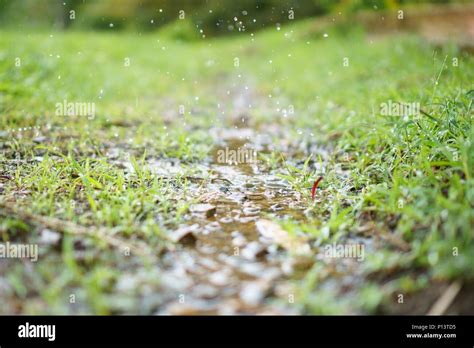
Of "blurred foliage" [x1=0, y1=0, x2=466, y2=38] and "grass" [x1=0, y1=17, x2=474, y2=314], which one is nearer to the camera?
"grass" [x1=0, y1=17, x2=474, y2=314]

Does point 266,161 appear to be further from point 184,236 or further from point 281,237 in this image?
point 184,236

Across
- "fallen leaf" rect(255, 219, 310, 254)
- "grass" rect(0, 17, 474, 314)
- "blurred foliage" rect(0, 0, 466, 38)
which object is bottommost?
"fallen leaf" rect(255, 219, 310, 254)

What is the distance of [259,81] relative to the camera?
26.8 ft

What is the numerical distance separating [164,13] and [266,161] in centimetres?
1834

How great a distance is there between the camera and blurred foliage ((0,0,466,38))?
55.0 ft

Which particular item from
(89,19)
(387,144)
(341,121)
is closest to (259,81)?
(341,121)

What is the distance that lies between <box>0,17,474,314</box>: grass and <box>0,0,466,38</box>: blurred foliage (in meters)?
10.9

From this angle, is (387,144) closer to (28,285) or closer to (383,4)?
(28,285)

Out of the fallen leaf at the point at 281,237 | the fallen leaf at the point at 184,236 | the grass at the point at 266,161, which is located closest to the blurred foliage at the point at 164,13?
the grass at the point at 266,161

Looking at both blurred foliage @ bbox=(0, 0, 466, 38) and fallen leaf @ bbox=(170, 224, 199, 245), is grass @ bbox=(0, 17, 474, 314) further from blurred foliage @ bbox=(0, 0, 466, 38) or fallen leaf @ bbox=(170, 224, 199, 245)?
blurred foliage @ bbox=(0, 0, 466, 38)

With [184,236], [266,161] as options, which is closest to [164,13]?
[266,161]

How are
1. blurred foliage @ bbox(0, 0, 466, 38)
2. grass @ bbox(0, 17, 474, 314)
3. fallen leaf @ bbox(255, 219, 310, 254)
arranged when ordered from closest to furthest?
grass @ bbox(0, 17, 474, 314) → fallen leaf @ bbox(255, 219, 310, 254) → blurred foliage @ bbox(0, 0, 466, 38)

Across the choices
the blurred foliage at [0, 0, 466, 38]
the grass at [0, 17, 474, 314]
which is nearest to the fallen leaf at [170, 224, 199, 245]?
the grass at [0, 17, 474, 314]
